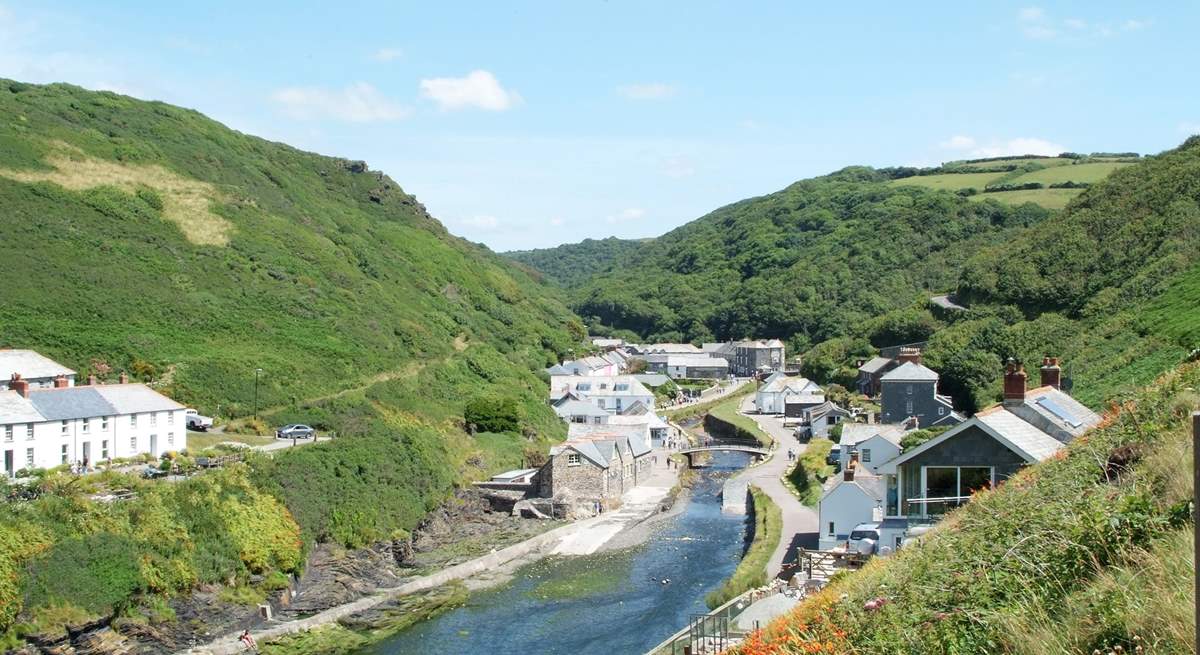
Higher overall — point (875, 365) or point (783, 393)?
point (875, 365)

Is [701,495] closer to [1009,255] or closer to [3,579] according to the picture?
[3,579]

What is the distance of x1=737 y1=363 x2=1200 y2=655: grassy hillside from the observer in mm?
7055

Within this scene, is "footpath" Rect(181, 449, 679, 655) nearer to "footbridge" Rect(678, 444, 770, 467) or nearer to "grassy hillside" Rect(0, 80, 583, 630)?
"grassy hillside" Rect(0, 80, 583, 630)

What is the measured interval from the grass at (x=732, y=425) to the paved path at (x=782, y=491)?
0.80m

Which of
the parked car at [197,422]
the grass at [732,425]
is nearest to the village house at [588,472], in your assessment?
the parked car at [197,422]

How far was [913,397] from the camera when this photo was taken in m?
54.5

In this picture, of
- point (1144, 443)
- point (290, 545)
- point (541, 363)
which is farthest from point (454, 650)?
point (541, 363)

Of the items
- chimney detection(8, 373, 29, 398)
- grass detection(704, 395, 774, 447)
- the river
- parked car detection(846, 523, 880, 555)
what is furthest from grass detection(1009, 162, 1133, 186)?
chimney detection(8, 373, 29, 398)

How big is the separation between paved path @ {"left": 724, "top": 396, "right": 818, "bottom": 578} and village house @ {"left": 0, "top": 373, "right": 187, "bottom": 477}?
81.6 ft

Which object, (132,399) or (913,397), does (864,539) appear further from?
(132,399)

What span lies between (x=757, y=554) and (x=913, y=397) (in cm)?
2055

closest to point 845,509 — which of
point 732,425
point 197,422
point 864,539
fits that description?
point 864,539

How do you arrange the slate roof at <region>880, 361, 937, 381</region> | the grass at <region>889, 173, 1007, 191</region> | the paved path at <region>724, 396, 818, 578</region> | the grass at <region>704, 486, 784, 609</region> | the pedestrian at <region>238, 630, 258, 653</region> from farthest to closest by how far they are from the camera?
the grass at <region>889, 173, 1007, 191</region>, the slate roof at <region>880, 361, 937, 381</region>, the paved path at <region>724, 396, 818, 578</region>, the grass at <region>704, 486, 784, 609</region>, the pedestrian at <region>238, 630, 258, 653</region>

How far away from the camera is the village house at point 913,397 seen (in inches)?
2141
